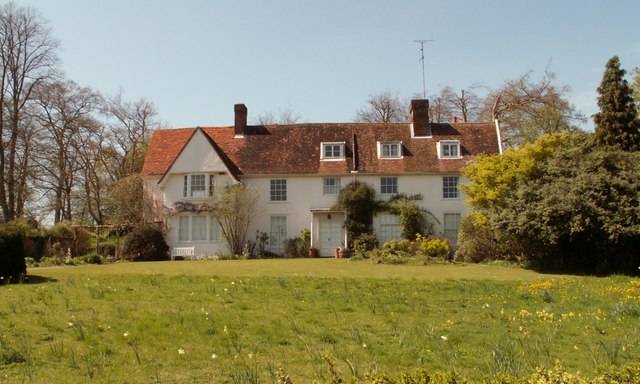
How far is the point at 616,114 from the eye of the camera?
26.7 meters

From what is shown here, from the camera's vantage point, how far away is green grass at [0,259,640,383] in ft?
24.7

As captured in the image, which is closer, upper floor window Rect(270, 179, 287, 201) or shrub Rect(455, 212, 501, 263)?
shrub Rect(455, 212, 501, 263)

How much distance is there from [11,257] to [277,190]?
61.1 feet

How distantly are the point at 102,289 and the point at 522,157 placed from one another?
1942 cm

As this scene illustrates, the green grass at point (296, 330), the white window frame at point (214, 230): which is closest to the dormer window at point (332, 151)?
the white window frame at point (214, 230)

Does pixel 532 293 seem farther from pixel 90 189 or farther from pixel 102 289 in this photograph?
pixel 90 189

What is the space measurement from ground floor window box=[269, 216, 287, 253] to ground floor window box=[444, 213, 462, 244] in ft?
Answer: 31.2

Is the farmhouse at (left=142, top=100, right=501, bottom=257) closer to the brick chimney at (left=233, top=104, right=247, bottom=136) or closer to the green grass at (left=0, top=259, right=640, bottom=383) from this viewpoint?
the brick chimney at (left=233, top=104, right=247, bottom=136)

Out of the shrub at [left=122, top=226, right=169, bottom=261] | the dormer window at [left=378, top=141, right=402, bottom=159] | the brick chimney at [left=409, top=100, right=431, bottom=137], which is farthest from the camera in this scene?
the brick chimney at [left=409, top=100, right=431, bottom=137]

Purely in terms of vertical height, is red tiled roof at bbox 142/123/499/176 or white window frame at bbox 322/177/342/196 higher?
red tiled roof at bbox 142/123/499/176

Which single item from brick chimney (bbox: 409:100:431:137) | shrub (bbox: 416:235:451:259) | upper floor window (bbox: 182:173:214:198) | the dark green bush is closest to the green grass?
shrub (bbox: 416:235:451:259)

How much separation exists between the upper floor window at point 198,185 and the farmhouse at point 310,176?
6cm

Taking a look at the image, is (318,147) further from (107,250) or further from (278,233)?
(107,250)

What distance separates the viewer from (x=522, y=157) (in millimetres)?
25844
